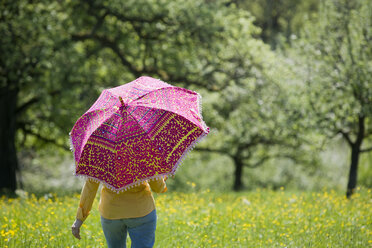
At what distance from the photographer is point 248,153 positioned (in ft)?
56.7

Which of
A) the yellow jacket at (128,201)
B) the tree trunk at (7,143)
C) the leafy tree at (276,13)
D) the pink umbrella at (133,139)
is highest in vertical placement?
the leafy tree at (276,13)

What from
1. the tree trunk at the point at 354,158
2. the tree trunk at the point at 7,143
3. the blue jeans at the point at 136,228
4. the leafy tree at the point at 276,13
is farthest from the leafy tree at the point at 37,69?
the leafy tree at the point at 276,13

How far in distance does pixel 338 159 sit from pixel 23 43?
20.5 metres

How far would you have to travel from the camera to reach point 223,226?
20.2 feet

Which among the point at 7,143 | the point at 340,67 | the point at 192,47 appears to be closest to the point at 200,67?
the point at 192,47

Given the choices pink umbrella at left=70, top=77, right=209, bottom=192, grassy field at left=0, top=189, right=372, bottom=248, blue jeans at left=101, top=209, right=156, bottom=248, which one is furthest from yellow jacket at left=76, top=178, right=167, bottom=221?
grassy field at left=0, top=189, right=372, bottom=248

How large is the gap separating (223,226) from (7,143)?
873 centimetres

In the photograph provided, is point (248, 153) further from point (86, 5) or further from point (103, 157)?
point (103, 157)

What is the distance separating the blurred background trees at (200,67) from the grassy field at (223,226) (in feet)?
9.86

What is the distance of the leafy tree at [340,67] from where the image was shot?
888 cm

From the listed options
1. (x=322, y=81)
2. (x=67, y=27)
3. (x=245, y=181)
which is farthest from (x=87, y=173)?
(x=245, y=181)

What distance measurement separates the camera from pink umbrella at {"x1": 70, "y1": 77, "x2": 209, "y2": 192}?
328 cm

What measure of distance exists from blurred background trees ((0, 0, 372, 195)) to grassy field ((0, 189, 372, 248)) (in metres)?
3.00

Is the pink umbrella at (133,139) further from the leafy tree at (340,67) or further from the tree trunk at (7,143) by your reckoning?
the tree trunk at (7,143)
